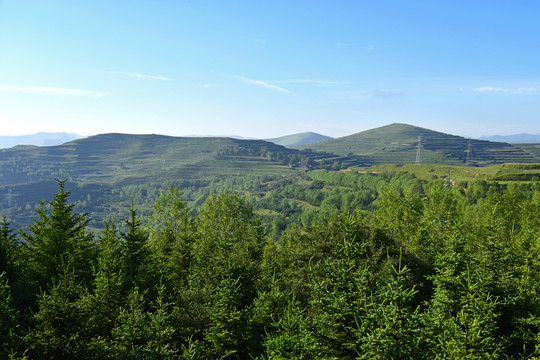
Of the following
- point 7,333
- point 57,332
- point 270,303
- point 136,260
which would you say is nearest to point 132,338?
point 57,332

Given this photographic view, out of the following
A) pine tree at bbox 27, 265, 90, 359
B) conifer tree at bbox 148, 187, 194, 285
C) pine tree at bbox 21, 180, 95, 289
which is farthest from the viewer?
conifer tree at bbox 148, 187, 194, 285

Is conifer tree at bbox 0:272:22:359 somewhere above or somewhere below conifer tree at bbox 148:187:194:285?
above

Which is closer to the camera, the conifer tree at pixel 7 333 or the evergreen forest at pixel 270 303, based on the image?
the conifer tree at pixel 7 333

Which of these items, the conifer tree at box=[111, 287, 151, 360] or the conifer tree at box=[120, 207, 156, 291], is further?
the conifer tree at box=[120, 207, 156, 291]

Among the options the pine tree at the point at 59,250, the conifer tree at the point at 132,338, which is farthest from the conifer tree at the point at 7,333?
the pine tree at the point at 59,250

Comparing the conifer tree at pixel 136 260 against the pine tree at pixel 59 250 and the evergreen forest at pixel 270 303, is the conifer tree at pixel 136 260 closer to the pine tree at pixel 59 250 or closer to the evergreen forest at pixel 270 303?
the evergreen forest at pixel 270 303

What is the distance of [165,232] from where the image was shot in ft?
159

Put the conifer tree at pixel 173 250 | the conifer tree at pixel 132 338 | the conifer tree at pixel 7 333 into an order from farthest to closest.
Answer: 1. the conifer tree at pixel 173 250
2. the conifer tree at pixel 132 338
3. the conifer tree at pixel 7 333

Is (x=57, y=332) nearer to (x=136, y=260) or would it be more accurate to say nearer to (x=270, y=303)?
(x=270, y=303)

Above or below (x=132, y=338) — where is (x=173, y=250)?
below

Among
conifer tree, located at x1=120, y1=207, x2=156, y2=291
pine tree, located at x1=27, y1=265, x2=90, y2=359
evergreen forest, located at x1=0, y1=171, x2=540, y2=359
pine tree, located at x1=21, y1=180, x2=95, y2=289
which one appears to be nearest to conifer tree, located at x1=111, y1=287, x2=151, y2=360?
evergreen forest, located at x1=0, y1=171, x2=540, y2=359

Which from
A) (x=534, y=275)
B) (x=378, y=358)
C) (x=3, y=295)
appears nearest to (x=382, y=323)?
(x=378, y=358)

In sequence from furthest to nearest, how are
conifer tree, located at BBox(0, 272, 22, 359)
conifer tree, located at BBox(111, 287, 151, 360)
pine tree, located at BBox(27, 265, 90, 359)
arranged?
1. conifer tree, located at BBox(111, 287, 151, 360)
2. pine tree, located at BBox(27, 265, 90, 359)
3. conifer tree, located at BBox(0, 272, 22, 359)

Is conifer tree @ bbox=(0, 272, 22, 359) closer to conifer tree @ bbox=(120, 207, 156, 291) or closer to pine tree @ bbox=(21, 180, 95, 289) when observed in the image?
pine tree @ bbox=(21, 180, 95, 289)
